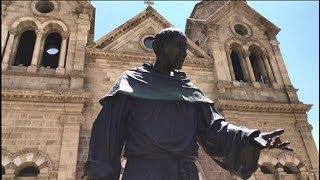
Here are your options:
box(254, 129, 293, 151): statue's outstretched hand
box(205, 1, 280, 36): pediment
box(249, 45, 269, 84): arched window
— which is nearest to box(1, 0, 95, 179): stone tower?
box(205, 1, 280, 36): pediment

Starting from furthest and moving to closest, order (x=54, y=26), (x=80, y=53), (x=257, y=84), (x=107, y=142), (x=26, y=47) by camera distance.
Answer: (x=257, y=84), (x=26, y=47), (x=54, y=26), (x=80, y=53), (x=107, y=142)

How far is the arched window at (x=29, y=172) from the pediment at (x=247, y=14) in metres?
11.3

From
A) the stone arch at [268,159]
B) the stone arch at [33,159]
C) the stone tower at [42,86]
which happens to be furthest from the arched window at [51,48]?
the stone arch at [268,159]

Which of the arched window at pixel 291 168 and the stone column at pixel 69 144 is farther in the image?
the arched window at pixel 291 168

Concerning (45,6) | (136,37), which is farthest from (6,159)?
(45,6)

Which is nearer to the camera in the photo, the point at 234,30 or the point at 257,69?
the point at 257,69

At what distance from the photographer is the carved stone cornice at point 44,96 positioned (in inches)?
496

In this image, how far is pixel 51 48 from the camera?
15.9 m

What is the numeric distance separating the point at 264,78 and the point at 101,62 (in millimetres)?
7862

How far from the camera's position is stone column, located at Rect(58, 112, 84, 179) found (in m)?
11.3

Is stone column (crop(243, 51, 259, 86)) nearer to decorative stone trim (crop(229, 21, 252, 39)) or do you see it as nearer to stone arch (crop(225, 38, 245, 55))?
stone arch (crop(225, 38, 245, 55))

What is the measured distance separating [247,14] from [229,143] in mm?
16962

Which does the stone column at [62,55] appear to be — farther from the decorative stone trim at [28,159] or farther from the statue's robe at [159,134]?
the statue's robe at [159,134]

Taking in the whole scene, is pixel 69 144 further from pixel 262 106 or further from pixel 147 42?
pixel 262 106
